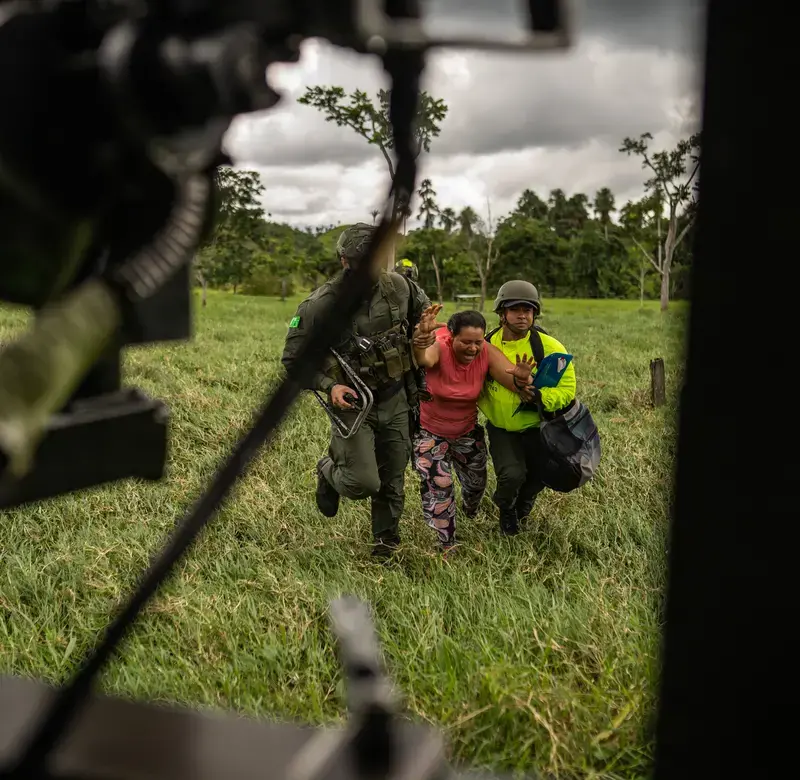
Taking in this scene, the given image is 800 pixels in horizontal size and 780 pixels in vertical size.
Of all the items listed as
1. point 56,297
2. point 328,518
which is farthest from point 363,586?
point 56,297

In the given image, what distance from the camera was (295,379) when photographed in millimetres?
537

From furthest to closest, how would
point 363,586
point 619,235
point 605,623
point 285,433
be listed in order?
point 619,235
point 285,433
point 363,586
point 605,623

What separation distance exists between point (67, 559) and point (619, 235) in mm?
41607

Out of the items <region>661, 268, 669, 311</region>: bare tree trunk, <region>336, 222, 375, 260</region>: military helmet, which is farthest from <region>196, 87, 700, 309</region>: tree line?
<region>336, 222, 375, 260</region>: military helmet

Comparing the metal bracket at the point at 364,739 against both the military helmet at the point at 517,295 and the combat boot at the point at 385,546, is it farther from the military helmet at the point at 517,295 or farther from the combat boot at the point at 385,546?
the military helmet at the point at 517,295

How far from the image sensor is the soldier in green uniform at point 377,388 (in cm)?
438

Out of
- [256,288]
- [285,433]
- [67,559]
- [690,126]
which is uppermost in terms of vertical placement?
[256,288]

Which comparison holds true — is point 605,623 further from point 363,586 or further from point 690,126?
point 690,126

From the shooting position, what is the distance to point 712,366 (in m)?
0.52

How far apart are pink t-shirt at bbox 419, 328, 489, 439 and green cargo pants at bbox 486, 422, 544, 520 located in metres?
0.21

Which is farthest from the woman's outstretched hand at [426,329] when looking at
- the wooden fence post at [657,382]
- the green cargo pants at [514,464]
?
the wooden fence post at [657,382]

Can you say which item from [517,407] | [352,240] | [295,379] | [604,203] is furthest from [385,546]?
[604,203]

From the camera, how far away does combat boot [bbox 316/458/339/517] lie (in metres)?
4.81

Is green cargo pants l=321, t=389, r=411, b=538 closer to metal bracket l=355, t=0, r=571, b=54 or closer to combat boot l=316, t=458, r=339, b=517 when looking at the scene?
combat boot l=316, t=458, r=339, b=517
